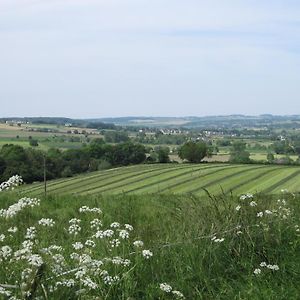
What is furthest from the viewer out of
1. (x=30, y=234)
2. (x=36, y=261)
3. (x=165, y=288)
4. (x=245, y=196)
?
(x=245, y=196)

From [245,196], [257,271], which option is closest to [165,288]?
[257,271]

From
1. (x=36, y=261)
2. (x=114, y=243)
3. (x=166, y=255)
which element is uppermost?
(x=36, y=261)

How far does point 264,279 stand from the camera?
191 inches

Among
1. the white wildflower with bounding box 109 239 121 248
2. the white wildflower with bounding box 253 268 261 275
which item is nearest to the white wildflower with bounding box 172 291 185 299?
the white wildflower with bounding box 109 239 121 248

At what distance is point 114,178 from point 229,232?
115ft

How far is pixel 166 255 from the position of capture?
4988 mm

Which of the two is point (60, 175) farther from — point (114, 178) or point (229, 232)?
point (229, 232)

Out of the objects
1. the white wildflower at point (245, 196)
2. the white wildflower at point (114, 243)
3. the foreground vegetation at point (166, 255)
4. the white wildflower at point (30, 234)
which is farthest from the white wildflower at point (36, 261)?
the white wildflower at point (245, 196)

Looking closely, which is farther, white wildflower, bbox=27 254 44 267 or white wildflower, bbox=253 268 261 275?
white wildflower, bbox=253 268 261 275

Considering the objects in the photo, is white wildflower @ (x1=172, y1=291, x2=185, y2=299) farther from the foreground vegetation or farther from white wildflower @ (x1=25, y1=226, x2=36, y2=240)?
white wildflower @ (x1=25, y1=226, x2=36, y2=240)

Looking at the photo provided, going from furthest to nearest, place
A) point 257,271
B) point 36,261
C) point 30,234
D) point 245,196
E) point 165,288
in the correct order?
point 245,196 → point 30,234 → point 257,271 → point 165,288 → point 36,261

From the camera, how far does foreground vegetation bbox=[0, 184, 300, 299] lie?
13.2ft

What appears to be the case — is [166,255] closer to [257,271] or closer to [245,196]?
[257,271]

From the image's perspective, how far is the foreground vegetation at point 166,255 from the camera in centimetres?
403
